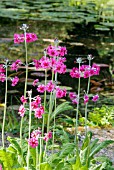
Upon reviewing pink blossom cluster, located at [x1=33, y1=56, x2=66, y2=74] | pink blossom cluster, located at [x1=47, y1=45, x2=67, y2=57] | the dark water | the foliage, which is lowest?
the foliage

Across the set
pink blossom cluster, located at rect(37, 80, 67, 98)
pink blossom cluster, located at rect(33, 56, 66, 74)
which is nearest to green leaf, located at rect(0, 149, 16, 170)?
pink blossom cluster, located at rect(37, 80, 67, 98)

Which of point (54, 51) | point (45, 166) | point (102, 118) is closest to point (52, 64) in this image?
point (54, 51)

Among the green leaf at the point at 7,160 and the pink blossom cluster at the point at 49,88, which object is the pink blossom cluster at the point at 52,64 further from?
the green leaf at the point at 7,160

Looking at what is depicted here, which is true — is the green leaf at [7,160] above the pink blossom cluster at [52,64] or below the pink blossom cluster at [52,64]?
below

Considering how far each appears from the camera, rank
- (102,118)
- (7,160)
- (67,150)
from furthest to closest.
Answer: (102,118)
(67,150)
(7,160)

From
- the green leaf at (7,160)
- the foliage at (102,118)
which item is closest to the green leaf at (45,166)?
the green leaf at (7,160)

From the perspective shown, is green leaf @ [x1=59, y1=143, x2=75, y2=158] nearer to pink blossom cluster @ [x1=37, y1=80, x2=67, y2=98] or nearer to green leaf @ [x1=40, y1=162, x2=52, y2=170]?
green leaf @ [x1=40, y1=162, x2=52, y2=170]

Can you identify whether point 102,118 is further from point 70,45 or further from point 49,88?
point 70,45

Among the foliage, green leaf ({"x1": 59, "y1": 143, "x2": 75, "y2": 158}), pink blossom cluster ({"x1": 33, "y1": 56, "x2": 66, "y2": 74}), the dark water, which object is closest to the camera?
pink blossom cluster ({"x1": 33, "y1": 56, "x2": 66, "y2": 74})

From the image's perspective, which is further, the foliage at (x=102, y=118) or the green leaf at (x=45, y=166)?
the foliage at (x=102, y=118)

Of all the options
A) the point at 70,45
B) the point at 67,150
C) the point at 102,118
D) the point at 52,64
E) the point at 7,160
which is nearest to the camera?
the point at 52,64

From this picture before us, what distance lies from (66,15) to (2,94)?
27.5ft

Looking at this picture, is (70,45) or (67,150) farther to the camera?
(70,45)

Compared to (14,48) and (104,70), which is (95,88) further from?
(14,48)
